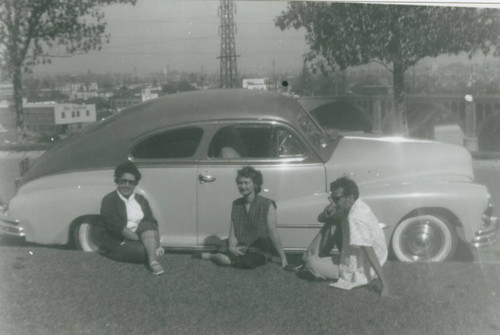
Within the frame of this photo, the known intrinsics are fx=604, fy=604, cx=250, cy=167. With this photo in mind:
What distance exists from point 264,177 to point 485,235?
1.52m

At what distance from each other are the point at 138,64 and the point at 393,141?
1823 mm

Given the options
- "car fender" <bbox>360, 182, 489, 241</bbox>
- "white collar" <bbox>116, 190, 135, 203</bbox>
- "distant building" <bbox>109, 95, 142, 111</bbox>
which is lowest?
"car fender" <bbox>360, 182, 489, 241</bbox>

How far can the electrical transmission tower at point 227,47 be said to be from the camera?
3.71 m

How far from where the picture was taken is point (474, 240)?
13.0 feet

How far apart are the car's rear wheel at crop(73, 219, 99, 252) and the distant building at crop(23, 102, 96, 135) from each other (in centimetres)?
67

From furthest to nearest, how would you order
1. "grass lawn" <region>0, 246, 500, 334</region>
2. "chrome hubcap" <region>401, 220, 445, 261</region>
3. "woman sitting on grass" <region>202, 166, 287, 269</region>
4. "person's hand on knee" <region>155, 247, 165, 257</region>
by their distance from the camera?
"chrome hubcap" <region>401, 220, 445, 261</region>, "person's hand on knee" <region>155, 247, 165, 257</region>, "woman sitting on grass" <region>202, 166, 287, 269</region>, "grass lawn" <region>0, 246, 500, 334</region>

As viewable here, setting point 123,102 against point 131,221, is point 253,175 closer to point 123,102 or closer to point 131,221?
point 131,221

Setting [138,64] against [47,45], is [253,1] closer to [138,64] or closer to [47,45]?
[138,64]

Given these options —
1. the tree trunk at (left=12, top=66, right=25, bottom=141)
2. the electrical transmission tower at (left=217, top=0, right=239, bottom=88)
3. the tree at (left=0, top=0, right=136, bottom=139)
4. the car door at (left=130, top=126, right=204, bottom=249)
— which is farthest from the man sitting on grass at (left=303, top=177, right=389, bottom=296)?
the tree trunk at (left=12, top=66, right=25, bottom=141)

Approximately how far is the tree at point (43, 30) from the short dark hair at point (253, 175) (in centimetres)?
118

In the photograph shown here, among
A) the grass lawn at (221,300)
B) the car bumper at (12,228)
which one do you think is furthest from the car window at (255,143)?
the car bumper at (12,228)

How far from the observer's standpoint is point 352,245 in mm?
3670

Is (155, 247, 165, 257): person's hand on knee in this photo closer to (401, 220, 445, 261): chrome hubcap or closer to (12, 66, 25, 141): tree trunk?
(12, 66, 25, 141): tree trunk

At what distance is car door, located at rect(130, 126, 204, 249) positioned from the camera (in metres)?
3.84
